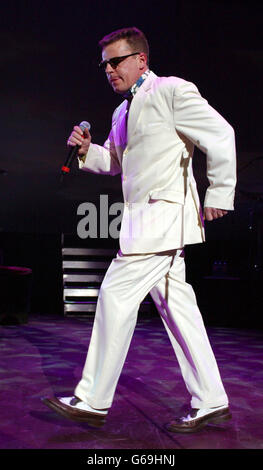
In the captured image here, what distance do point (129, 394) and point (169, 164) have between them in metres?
1.14

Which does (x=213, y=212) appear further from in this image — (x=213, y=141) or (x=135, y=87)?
(x=135, y=87)

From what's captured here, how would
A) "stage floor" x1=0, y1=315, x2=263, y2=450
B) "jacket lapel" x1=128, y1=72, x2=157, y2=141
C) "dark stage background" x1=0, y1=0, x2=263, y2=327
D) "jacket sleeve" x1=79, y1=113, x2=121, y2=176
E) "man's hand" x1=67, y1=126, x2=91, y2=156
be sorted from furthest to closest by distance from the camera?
"dark stage background" x1=0, y1=0, x2=263, y2=327 < "jacket sleeve" x1=79, y1=113, x2=121, y2=176 < "man's hand" x1=67, y1=126, x2=91, y2=156 < "jacket lapel" x1=128, y1=72, x2=157, y2=141 < "stage floor" x1=0, y1=315, x2=263, y2=450

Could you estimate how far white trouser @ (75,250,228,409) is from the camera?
1.70m

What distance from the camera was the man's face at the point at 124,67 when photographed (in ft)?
6.03

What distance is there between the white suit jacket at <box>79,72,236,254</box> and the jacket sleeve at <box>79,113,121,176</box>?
0.74 ft

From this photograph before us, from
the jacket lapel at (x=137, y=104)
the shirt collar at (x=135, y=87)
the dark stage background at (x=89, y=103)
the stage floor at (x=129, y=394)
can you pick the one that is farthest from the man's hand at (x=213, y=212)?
the dark stage background at (x=89, y=103)

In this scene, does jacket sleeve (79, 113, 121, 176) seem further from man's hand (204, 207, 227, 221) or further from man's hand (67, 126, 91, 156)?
man's hand (204, 207, 227, 221)

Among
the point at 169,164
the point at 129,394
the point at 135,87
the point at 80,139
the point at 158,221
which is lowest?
the point at 129,394

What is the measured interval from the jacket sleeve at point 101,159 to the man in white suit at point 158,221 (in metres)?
0.15

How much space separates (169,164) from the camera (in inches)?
70.6

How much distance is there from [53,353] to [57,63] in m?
3.51

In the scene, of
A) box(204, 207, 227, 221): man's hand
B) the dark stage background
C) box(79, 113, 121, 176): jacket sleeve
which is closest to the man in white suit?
box(204, 207, 227, 221): man's hand

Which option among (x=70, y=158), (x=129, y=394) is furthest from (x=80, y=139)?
(x=129, y=394)

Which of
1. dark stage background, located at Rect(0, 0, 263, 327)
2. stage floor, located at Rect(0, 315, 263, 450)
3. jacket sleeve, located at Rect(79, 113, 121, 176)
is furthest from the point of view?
dark stage background, located at Rect(0, 0, 263, 327)
